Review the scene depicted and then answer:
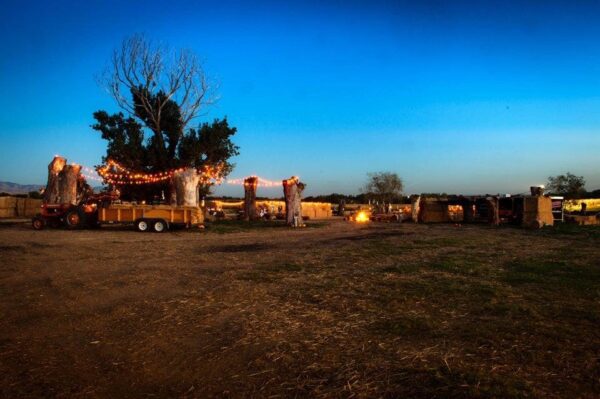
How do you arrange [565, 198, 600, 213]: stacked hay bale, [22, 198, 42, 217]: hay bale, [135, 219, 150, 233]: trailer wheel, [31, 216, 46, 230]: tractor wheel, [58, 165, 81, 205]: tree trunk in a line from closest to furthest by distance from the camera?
1. [135, 219, 150, 233]: trailer wheel
2. [31, 216, 46, 230]: tractor wheel
3. [58, 165, 81, 205]: tree trunk
4. [22, 198, 42, 217]: hay bale
5. [565, 198, 600, 213]: stacked hay bale

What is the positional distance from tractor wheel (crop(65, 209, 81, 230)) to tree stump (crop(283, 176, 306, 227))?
12.3 metres

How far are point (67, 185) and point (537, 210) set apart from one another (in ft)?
98.4

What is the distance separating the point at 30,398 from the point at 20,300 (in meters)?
4.02

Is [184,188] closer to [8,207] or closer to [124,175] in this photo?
[124,175]

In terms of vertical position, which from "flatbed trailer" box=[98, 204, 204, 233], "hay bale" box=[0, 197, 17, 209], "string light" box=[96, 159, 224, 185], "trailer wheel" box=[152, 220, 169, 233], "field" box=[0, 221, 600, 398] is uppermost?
"string light" box=[96, 159, 224, 185]

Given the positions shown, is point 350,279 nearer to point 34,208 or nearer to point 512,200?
point 512,200

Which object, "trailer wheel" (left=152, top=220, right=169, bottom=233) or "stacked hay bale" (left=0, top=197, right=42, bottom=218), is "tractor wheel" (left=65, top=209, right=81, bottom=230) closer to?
"trailer wheel" (left=152, top=220, right=169, bottom=233)

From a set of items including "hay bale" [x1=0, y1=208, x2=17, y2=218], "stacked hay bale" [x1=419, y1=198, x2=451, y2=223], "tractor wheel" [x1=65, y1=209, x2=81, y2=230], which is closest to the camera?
"tractor wheel" [x1=65, y1=209, x2=81, y2=230]

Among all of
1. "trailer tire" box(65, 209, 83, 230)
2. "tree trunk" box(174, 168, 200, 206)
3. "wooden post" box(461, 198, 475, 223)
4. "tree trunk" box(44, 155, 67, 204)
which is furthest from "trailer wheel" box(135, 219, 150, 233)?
"wooden post" box(461, 198, 475, 223)

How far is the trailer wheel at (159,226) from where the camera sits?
2208 centimetres

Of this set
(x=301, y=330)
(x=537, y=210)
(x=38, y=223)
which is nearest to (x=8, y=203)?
(x=38, y=223)

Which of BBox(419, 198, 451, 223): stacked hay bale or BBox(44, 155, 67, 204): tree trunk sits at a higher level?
BBox(44, 155, 67, 204): tree trunk

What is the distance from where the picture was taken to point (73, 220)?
22938mm

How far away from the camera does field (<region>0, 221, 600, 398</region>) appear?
3.73 meters
